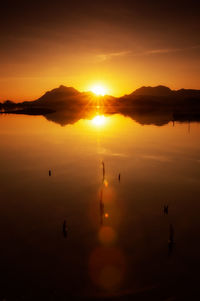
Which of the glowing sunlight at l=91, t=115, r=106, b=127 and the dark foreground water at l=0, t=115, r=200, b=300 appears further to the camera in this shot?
the glowing sunlight at l=91, t=115, r=106, b=127

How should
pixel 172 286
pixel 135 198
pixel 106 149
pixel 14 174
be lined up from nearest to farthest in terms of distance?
pixel 172 286 < pixel 135 198 < pixel 14 174 < pixel 106 149

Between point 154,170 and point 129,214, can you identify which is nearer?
point 129,214

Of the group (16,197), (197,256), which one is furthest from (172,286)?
(16,197)

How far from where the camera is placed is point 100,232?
70.3 ft

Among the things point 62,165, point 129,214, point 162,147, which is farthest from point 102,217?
point 162,147

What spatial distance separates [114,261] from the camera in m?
17.6

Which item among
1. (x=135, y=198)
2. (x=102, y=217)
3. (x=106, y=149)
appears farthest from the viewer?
(x=106, y=149)

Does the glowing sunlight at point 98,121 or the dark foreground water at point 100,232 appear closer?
the dark foreground water at point 100,232

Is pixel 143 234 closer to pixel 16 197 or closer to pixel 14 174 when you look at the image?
pixel 16 197

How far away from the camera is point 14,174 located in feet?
128

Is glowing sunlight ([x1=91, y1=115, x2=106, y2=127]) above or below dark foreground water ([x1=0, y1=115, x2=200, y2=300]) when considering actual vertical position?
above

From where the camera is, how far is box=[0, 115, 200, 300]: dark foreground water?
15242 millimetres

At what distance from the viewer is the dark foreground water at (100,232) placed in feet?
50.0

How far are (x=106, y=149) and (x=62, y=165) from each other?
1943 cm
